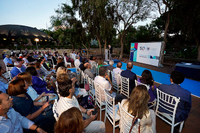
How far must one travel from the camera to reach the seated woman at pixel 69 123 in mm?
904

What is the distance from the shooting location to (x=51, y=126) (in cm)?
190

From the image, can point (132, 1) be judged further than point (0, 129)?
Yes

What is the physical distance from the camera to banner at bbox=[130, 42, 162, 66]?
8116mm

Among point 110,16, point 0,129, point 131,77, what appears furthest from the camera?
point 110,16

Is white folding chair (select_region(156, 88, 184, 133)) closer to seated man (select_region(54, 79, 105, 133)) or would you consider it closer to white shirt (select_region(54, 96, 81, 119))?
seated man (select_region(54, 79, 105, 133))

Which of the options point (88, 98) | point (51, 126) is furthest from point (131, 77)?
point (51, 126)

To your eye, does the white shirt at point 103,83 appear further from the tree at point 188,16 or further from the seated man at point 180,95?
the tree at point 188,16

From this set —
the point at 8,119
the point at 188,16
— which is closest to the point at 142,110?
the point at 8,119

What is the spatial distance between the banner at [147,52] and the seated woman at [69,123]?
8.81 m

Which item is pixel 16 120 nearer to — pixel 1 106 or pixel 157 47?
pixel 1 106

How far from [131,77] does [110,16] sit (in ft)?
35.2

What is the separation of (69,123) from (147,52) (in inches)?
385

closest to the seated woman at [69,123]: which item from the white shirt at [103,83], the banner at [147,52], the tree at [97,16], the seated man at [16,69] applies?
the white shirt at [103,83]

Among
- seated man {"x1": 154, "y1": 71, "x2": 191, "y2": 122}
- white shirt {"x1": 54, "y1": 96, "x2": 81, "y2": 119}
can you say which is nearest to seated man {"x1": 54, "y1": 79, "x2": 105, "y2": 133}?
white shirt {"x1": 54, "y1": 96, "x2": 81, "y2": 119}
